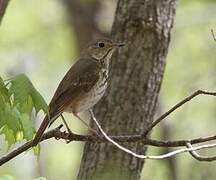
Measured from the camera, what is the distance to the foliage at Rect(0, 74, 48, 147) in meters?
3.68

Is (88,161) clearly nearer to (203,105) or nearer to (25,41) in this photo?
(203,105)

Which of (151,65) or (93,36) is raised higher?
(151,65)

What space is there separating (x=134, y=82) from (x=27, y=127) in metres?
1.36

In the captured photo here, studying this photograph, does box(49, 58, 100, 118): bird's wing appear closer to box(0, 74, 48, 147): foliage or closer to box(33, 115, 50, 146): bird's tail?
box(33, 115, 50, 146): bird's tail

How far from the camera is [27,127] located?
3.85 meters

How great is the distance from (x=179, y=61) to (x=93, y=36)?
6.25 ft

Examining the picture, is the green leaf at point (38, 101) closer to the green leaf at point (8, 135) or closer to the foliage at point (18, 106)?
the foliage at point (18, 106)

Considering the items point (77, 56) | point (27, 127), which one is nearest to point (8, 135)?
point (27, 127)

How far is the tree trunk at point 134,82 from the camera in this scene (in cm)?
500

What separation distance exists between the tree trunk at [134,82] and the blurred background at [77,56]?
117cm

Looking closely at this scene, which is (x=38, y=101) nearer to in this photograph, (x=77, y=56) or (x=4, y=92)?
(x=4, y=92)

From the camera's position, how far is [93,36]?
9117 mm

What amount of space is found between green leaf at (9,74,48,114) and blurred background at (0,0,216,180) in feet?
8.26

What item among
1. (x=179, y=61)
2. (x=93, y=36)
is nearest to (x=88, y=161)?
(x=93, y=36)
